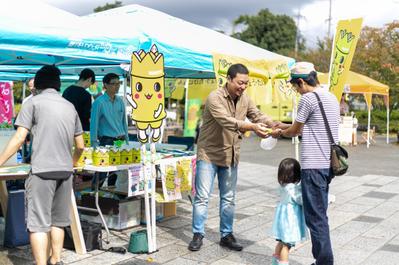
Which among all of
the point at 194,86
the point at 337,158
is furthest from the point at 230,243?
the point at 194,86

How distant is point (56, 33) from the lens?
170 inches

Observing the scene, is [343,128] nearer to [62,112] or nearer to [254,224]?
[254,224]

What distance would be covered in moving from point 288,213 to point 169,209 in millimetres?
2652

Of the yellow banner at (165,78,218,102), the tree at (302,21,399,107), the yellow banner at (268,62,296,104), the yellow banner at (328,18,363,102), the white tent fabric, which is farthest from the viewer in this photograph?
the tree at (302,21,399,107)

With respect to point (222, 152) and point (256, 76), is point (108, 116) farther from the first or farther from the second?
point (256, 76)

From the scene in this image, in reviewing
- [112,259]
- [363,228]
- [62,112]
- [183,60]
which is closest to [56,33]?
[62,112]

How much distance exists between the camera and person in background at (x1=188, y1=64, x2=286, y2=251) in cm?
477

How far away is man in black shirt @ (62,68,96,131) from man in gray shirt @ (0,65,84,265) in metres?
2.30

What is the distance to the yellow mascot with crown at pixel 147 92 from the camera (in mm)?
4648

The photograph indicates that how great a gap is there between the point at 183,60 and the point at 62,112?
2.18 meters

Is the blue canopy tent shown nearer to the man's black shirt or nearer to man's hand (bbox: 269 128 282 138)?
the man's black shirt

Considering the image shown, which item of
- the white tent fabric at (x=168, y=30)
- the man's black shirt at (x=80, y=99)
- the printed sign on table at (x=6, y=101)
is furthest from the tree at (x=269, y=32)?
the man's black shirt at (x=80, y=99)

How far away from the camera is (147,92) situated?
4.72 metres

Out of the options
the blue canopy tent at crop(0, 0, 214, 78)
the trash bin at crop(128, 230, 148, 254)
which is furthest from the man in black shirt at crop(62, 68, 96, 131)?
the trash bin at crop(128, 230, 148, 254)
